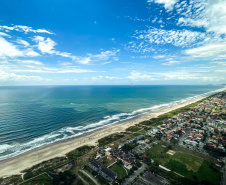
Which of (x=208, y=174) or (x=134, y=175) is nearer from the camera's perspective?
(x=134, y=175)

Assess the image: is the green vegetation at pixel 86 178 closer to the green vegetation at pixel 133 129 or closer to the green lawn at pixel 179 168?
the green lawn at pixel 179 168

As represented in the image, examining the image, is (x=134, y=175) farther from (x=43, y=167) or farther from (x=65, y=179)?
(x=43, y=167)

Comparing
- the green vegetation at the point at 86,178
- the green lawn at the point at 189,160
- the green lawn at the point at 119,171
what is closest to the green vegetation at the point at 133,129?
the green lawn at the point at 189,160

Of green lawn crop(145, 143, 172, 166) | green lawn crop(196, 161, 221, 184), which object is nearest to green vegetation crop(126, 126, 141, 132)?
green lawn crop(145, 143, 172, 166)

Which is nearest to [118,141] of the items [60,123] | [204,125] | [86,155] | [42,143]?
[86,155]

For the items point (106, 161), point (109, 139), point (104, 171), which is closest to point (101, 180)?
point (104, 171)

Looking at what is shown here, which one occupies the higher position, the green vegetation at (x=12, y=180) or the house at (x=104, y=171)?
the house at (x=104, y=171)

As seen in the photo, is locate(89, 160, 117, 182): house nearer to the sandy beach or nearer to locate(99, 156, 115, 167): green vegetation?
locate(99, 156, 115, 167): green vegetation

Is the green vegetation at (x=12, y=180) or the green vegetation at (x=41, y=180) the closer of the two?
the green vegetation at (x=41, y=180)
